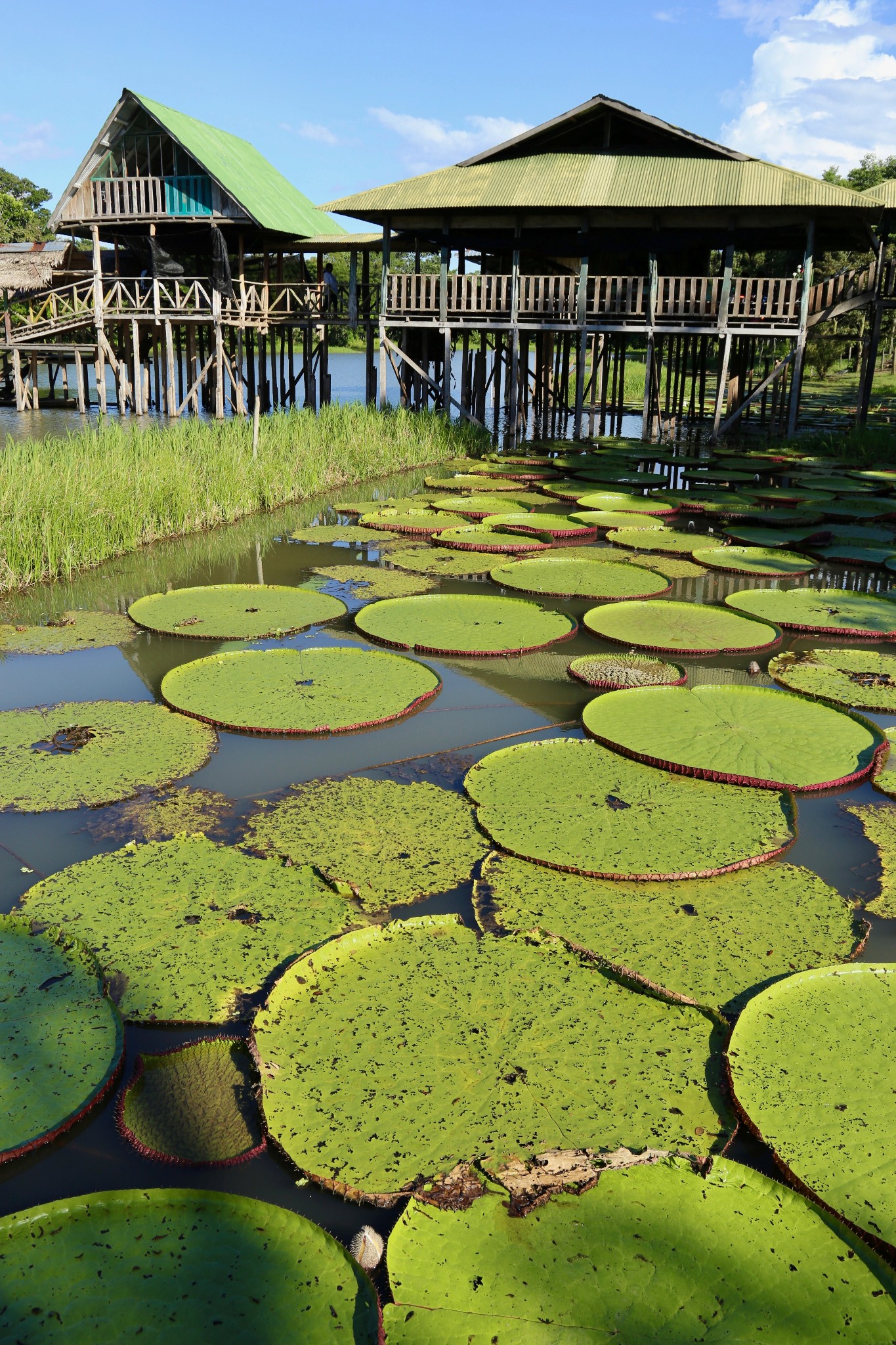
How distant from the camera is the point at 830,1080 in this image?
6.81ft

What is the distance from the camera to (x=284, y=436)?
36.7 feet

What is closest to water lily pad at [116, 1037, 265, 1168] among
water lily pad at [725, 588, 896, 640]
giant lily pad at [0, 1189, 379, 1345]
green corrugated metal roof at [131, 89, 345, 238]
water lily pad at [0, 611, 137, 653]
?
giant lily pad at [0, 1189, 379, 1345]

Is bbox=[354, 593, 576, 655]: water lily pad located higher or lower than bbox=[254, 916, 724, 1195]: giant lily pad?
higher

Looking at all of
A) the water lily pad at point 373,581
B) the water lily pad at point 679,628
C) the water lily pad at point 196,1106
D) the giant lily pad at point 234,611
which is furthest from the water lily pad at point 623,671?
the water lily pad at point 196,1106

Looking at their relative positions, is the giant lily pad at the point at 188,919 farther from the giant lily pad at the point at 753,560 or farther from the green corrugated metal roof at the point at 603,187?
the green corrugated metal roof at the point at 603,187

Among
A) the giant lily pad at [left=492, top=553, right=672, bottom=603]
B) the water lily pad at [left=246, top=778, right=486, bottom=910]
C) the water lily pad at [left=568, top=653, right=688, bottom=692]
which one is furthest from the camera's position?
the giant lily pad at [left=492, top=553, right=672, bottom=603]

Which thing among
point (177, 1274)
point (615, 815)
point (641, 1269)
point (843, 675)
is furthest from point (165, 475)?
point (641, 1269)

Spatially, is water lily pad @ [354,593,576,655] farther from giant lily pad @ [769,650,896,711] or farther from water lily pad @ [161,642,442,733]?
giant lily pad @ [769,650,896,711]

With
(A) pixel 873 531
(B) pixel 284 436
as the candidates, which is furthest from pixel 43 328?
(A) pixel 873 531

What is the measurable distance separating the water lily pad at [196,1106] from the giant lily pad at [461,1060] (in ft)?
0.38

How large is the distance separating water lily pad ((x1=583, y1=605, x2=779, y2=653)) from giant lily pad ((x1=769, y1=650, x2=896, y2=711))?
240 mm

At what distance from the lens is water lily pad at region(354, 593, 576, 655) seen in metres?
5.29

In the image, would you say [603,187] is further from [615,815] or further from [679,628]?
[615,815]

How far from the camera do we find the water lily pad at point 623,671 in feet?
15.8
